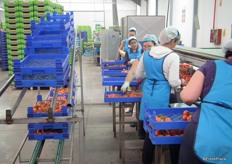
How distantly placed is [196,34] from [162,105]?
502cm

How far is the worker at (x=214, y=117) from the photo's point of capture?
1.52m

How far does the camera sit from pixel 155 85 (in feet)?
8.48

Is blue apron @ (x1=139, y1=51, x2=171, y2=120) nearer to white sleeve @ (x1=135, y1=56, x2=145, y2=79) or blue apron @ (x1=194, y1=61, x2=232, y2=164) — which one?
white sleeve @ (x1=135, y1=56, x2=145, y2=79)

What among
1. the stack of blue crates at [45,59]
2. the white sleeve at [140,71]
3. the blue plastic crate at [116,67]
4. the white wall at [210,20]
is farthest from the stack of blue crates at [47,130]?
the white wall at [210,20]

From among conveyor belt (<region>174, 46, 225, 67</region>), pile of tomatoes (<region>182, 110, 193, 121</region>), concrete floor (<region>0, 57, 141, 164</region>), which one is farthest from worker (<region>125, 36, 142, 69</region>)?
pile of tomatoes (<region>182, 110, 193, 121</region>)

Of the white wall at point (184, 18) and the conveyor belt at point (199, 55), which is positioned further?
the white wall at point (184, 18)

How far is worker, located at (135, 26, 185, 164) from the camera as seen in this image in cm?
245

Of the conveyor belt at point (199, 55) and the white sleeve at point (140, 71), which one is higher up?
the conveyor belt at point (199, 55)

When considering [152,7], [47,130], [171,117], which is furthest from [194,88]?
[152,7]

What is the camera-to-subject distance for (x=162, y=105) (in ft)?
8.55

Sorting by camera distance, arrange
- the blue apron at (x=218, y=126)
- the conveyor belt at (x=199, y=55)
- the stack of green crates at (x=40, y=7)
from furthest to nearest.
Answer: the stack of green crates at (x=40, y=7)
the conveyor belt at (x=199, y=55)
the blue apron at (x=218, y=126)

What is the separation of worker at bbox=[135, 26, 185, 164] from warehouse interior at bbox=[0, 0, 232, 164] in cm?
20

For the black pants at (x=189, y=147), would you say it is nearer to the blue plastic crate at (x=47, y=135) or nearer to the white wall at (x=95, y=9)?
the blue plastic crate at (x=47, y=135)

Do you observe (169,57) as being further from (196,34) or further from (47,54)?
(196,34)
